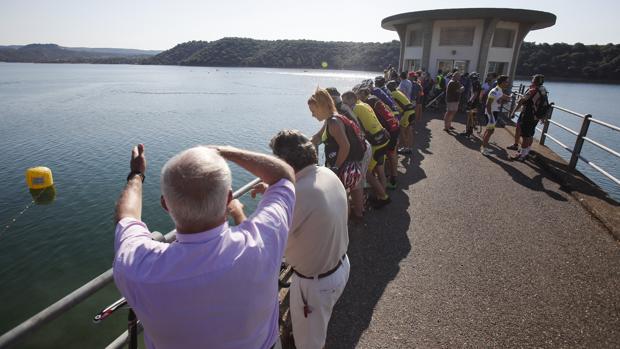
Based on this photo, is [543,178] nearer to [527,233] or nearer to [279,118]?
[527,233]

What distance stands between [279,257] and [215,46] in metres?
194

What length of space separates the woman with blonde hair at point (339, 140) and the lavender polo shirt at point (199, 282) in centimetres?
265

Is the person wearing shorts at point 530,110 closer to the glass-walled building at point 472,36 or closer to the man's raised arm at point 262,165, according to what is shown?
the man's raised arm at point 262,165

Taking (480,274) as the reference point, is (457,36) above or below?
above

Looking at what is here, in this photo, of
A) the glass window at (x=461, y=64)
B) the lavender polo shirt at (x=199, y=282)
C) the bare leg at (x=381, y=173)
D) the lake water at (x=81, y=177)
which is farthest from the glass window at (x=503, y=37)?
the lavender polo shirt at (x=199, y=282)

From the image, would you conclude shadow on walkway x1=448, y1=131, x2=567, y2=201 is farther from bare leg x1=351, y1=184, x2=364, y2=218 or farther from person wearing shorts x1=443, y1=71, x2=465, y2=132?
bare leg x1=351, y1=184, x2=364, y2=218

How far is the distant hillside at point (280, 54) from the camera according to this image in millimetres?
140000

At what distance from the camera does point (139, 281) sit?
123cm

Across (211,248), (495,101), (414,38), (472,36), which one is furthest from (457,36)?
(211,248)

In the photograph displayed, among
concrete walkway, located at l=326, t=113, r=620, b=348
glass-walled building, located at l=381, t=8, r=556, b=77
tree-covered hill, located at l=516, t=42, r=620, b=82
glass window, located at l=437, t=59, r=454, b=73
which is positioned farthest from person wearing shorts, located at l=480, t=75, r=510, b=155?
tree-covered hill, located at l=516, t=42, r=620, b=82

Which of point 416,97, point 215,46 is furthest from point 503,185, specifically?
point 215,46

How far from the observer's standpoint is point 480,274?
3967mm

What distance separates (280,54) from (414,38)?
141 metres

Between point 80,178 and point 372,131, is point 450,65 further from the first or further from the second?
point 80,178
